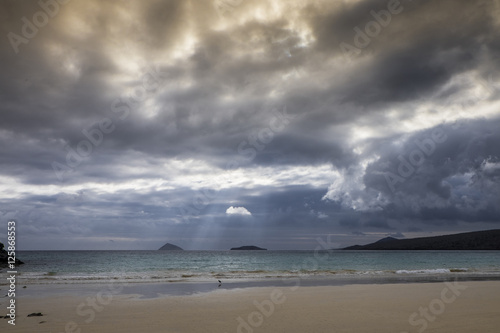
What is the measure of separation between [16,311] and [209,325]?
373 inches

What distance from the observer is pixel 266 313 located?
46.4 feet

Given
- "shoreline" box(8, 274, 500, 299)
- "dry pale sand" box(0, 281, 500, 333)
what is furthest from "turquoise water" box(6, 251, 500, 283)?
"dry pale sand" box(0, 281, 500, 333)

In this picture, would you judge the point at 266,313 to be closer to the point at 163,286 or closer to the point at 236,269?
the point at 163,286

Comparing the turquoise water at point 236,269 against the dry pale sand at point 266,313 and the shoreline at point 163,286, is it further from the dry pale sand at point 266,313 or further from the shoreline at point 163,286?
the dry pale sand at point 266,313

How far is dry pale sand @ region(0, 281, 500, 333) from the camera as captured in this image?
38.8 ft

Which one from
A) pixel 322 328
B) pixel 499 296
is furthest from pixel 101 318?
pixel 499 296

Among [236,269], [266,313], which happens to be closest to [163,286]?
[266,313]

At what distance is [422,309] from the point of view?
14.9 m

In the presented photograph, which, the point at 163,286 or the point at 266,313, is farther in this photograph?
the point at 163,286

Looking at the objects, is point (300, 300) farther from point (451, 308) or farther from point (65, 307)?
point (65, 307)

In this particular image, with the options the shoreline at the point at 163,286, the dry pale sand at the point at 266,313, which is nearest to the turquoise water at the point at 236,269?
the shoreline at the point at 163,286

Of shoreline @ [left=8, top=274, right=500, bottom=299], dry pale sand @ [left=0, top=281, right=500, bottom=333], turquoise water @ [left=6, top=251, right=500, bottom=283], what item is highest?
dry pale sand @ [left=0, top=281, right=500, bottom=333]

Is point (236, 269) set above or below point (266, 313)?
below

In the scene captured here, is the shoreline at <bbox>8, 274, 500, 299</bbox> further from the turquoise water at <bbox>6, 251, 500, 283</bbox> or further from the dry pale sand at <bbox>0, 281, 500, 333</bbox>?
the turquoise water at <bbox>6, 251, 500, 283</bbox>
